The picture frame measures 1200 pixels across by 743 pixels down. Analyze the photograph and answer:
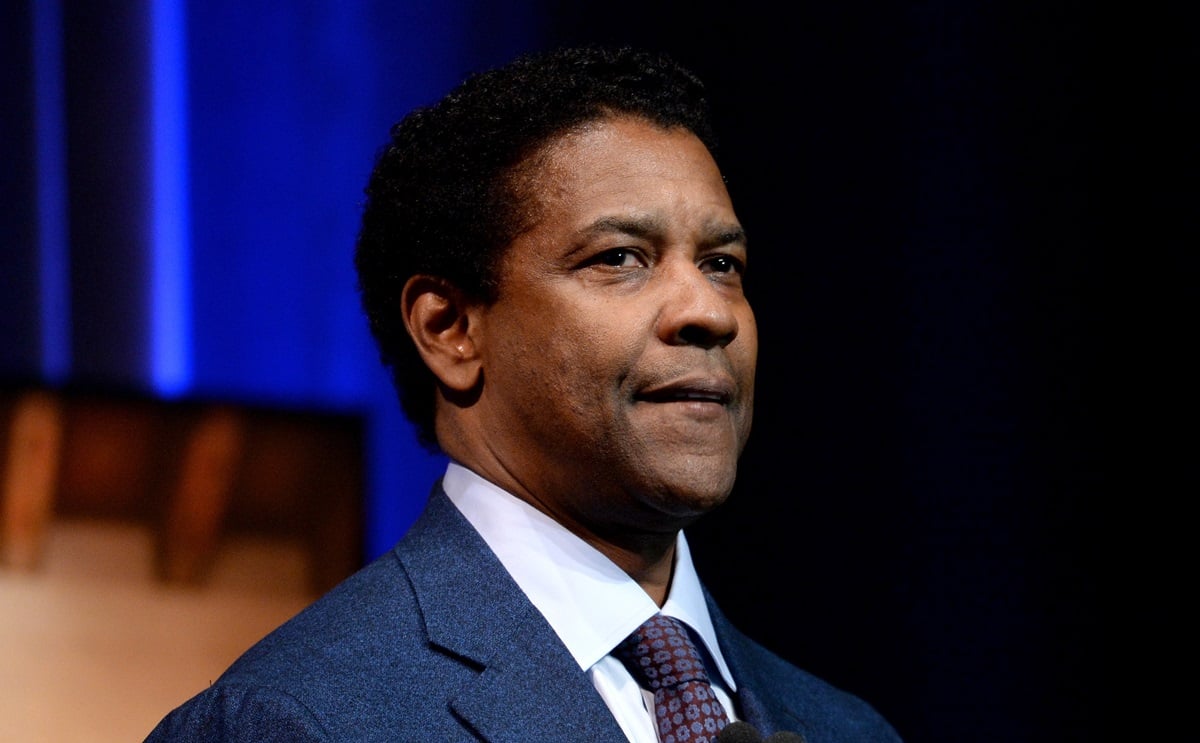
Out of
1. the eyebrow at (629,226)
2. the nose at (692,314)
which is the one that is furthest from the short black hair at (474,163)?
the nose at (692,314)

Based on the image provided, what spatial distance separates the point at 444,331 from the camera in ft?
6.19

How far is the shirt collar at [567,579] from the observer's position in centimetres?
170

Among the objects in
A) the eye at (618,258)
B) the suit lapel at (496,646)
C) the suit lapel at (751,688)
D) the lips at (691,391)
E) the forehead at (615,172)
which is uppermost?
the forehead at (615,172)

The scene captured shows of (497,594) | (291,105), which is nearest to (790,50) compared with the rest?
(291,105)

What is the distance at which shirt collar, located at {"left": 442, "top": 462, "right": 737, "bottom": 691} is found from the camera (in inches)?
66.9

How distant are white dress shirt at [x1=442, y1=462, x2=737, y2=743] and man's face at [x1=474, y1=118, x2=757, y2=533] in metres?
0.04

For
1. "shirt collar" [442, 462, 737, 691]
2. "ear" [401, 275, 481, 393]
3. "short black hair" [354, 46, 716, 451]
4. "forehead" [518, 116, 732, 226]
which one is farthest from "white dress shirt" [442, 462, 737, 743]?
"forehead" [518, 116, 732, 226]

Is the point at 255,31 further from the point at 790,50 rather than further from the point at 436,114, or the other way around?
the point at 790,50

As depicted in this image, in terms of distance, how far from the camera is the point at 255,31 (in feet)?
8.80

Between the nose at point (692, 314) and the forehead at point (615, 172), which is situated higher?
the forehead at point (615, 172)

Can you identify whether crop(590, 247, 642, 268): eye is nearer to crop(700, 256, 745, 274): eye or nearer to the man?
the man

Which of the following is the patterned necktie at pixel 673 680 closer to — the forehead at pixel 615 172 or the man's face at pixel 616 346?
the man's face at pixel 616 346

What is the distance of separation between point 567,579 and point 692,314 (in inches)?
13.7

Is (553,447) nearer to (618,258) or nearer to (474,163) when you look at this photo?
(618,258)
